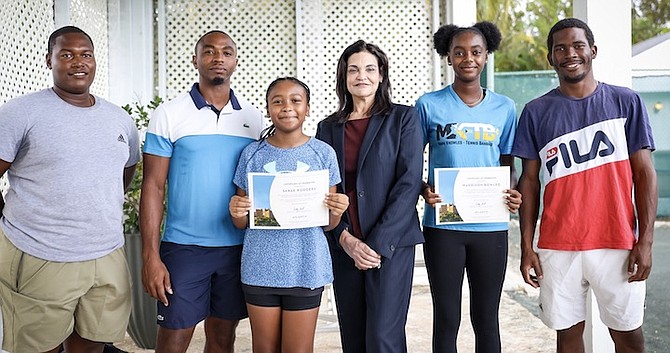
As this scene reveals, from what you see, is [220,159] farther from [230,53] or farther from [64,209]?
[64,209]

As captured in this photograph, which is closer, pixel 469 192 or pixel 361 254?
pixel 361 254

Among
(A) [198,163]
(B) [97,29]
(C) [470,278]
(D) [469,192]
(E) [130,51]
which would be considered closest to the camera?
(A) [198,163]

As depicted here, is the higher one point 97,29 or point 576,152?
point 97,29

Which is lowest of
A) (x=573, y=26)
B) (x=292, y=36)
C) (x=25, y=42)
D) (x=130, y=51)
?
(x=573, y=26)

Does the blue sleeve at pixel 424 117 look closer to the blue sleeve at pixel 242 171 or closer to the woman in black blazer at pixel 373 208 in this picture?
the woman in black blazer at pixel 373 208

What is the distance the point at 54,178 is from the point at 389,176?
1272mm

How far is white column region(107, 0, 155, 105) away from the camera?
653cm

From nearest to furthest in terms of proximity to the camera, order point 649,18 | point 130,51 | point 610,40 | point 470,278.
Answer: point 470,278 → point 610,40 → point 130,51 → point 649,18

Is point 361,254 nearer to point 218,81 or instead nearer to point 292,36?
point 218,81

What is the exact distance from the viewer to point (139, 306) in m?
4.63

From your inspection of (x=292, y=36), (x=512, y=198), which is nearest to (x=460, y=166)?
(x=512, y=198)

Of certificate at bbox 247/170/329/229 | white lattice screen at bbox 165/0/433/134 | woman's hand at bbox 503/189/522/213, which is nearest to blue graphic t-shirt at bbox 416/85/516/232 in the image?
woman's hand at bbox 503/189/522/213

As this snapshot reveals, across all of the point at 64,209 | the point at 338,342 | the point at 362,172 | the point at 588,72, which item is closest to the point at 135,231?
the point at 338,342

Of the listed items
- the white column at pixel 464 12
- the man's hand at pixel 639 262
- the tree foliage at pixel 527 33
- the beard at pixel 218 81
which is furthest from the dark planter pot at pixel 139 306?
the tree foliage at pixel 527 33
